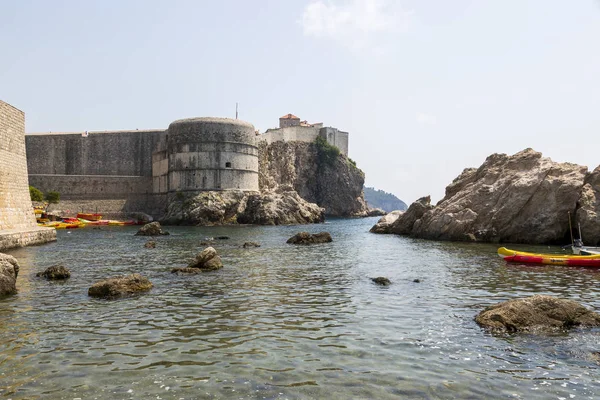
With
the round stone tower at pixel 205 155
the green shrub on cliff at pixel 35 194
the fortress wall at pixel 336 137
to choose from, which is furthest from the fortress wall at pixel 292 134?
the green shrub on cliff at pixel 35 194

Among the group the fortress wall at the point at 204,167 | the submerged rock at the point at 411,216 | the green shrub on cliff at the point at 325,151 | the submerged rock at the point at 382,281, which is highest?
the green shrub on cliff at the point at 325,151

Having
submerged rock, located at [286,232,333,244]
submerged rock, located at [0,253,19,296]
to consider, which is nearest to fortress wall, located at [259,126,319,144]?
submerged rock, located at [286,232,333,244]

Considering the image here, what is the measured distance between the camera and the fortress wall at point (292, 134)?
74.6 m

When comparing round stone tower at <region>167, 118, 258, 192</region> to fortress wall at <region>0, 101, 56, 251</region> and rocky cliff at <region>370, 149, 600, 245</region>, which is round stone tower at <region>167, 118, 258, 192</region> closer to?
fortress wall at <region>0, 101, 56, 251</region>

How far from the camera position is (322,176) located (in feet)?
287

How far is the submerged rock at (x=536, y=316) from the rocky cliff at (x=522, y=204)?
17.8 metres

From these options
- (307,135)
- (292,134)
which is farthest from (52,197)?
(307,135)

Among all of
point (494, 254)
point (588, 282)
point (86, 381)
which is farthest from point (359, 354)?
point (494, 254)

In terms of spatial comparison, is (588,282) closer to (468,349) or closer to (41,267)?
(468,349)

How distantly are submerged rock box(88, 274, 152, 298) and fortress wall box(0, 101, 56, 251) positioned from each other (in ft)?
39.3

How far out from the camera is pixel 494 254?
21.8 m

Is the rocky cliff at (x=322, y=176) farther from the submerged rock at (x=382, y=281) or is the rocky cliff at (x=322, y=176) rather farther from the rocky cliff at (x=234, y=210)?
the submerged rock at (x=382, y=281)

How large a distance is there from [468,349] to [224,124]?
48.0 m

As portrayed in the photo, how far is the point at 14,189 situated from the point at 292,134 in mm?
59426
